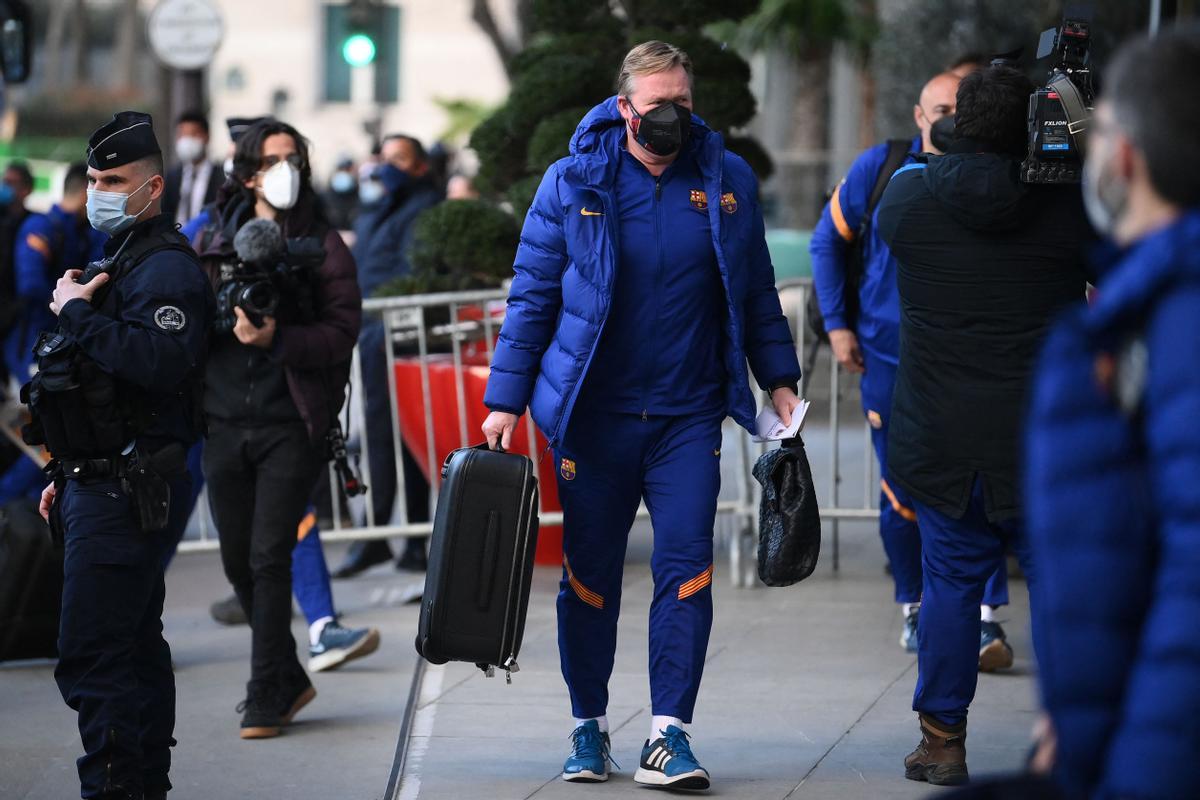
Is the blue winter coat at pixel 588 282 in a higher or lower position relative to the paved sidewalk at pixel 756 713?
higher

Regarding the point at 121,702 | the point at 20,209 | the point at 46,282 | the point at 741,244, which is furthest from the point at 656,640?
the point at 20,209

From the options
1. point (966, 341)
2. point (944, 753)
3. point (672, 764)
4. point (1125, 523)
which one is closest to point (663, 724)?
point (672, 764)

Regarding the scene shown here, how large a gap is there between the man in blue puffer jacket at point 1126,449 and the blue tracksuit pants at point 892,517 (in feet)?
13.7

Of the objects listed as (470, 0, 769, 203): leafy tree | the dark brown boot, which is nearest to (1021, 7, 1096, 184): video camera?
the dark brown boot

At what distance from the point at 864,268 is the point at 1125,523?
14.4 ft

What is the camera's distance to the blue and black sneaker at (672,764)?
4.79 metres

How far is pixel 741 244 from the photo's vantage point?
193 inches

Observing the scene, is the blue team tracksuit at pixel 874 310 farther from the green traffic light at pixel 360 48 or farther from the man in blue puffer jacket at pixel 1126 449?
the green traffic light at pixel 360 48

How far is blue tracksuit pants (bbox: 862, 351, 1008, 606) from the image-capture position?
258 inches

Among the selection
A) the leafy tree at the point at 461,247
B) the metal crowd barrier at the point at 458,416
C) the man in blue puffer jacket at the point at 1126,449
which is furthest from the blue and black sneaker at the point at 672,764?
the leafy tree at the point at 461,247

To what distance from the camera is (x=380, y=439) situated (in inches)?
343

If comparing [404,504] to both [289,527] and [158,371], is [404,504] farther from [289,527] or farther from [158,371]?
[158,371]

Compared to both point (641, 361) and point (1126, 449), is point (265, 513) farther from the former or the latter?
point (1126, 449)

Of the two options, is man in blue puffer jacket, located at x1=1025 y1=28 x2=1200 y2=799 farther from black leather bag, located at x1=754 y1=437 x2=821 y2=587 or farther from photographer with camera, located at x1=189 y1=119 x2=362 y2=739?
photographer with camera, located at x1=189 y1=119 x2=362 y2=739
